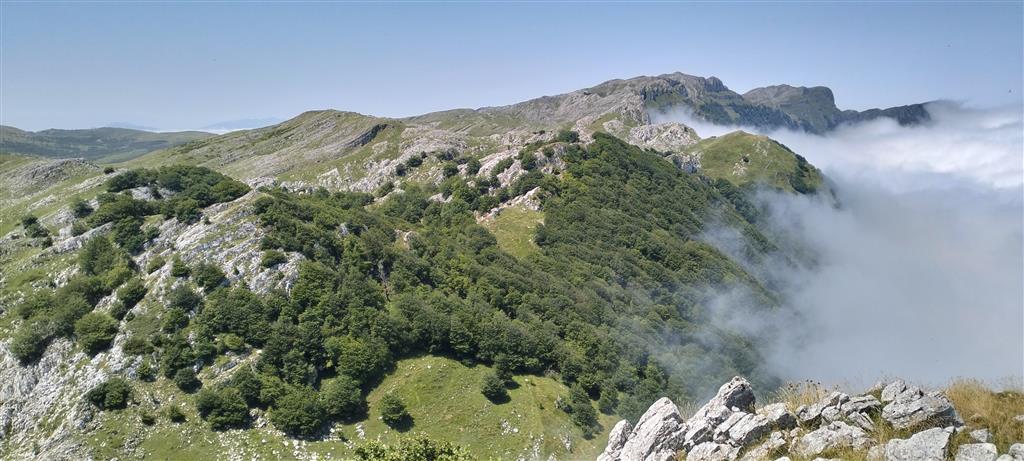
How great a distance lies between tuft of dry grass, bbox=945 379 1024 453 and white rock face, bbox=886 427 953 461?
156cm

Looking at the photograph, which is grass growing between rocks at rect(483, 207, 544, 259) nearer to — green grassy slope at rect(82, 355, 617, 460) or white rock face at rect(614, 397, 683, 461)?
A: green grassy slope at rect(82, 355, 617, 460)

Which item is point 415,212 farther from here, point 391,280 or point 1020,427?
point 1020,427

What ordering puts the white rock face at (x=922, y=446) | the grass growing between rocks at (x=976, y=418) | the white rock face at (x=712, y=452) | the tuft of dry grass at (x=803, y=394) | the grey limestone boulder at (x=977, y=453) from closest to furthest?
1. the grey limestone boulder at (x=977, y=453)
2. the white rock face at (x=922, y=446)
3. the grass growing between rocks at (x=976, y=418)
4. the white rock face at (x=712, y=452)
5. the tuft of dry grass at (x=803, y=394)

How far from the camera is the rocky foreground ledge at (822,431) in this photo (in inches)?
624

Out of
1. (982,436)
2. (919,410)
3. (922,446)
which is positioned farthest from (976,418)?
(922,446)

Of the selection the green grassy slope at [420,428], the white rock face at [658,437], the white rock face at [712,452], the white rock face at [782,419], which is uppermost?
the white rock face at [782,419]

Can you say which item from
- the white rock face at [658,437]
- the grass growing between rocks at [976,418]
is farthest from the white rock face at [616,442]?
the grass growing between rocks at [976,418]

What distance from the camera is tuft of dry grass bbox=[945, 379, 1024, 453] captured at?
51.8 ft

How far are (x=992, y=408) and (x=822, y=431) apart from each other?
16.9ft

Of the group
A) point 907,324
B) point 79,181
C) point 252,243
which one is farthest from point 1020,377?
point 907,324

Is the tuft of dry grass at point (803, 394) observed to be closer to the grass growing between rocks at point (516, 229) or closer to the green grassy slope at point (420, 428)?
the green grassy slope at point (420, 428)

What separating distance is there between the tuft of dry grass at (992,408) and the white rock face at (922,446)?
1.56 meters

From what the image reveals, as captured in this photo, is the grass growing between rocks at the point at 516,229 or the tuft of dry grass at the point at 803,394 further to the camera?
the grass growing between rocks at the point at 516,229

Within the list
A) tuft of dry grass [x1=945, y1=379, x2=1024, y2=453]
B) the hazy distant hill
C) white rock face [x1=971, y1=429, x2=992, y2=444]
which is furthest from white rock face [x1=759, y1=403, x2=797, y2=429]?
the hazy distant hill
